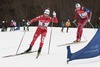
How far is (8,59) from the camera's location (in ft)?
30.1

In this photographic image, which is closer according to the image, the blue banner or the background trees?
the blue banner

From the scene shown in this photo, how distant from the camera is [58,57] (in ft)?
31.0

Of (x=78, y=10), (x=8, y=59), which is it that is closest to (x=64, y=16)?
(x=78, y=10)

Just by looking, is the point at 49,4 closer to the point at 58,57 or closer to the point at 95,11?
the point at 95,11

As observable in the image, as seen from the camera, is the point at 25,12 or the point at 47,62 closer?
the point at 47,62

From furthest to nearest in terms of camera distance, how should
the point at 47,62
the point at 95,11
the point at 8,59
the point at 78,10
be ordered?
the point at 95,11, the point at 78,10, the point at 8,59, the point at 47,62

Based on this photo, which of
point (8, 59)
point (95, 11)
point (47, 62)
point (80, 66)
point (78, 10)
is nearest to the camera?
point (80, 66)

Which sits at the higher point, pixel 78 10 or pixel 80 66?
pixel 78 10

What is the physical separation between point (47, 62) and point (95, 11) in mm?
48479

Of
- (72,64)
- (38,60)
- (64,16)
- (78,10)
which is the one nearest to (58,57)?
(38,60)

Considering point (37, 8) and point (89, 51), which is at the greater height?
point (37, 8)

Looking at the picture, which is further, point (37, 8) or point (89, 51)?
point (37, 8)

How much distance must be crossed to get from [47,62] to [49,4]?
1960 inches

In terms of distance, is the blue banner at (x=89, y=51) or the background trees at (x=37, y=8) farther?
A: the background trees at (x=37, y=8)
